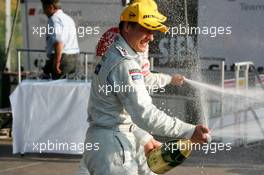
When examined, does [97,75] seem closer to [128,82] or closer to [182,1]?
[128,82]

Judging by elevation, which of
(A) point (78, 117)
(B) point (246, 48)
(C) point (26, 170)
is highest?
(B) point (246, 48)

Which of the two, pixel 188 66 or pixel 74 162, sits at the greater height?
pixel 188 66

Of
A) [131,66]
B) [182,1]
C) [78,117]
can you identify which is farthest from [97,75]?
[182,1]

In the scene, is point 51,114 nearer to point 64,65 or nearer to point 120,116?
point 64,65

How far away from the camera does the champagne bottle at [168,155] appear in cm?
395

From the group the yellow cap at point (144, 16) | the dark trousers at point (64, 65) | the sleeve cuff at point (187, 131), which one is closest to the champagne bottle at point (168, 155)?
the sleeve cuff at point (187, 131)

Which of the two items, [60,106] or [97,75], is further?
[60,106]

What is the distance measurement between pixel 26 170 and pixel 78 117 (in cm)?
76

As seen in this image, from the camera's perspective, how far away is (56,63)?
27.4 ft

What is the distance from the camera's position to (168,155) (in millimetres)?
3980

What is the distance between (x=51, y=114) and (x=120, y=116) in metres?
3.58

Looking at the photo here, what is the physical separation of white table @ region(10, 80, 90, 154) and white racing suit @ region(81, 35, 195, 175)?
3293 millimetres

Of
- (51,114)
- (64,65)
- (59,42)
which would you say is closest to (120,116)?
(51,114)

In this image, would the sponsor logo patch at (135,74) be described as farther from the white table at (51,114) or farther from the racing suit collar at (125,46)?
the white table at (51,114)
